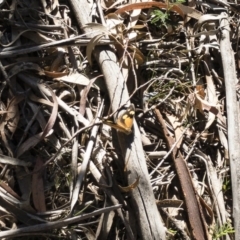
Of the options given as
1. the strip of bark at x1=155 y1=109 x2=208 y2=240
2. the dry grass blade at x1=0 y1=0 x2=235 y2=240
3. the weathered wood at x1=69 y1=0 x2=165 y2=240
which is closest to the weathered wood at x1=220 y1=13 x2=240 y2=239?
the dry grass blade at x1=0 y1=0 x2=235 y2=240

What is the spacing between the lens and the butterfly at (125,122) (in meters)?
2.24

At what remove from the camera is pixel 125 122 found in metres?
2.26

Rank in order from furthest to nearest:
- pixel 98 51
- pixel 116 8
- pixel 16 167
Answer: pixel 116 8, pixel 98 51, pixel 16 167

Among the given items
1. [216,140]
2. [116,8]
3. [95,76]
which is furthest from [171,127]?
[116,8]

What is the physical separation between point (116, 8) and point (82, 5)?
16 cm

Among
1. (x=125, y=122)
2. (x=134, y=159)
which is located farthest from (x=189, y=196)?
(x=125, y=122)

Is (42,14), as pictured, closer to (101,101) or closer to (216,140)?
(101,101)

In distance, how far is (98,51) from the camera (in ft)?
7.86

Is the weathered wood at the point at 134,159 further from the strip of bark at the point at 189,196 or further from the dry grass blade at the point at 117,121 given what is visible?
the strip of bark at the point at 189,196

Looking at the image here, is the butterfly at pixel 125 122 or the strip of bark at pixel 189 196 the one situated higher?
the butterfly at pixel 125 122

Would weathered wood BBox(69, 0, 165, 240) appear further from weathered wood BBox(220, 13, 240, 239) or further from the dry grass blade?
weathered wood BBox(220, 13, 240, 239)

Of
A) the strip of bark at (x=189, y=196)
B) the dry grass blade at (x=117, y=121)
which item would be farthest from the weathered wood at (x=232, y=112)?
the strip of bark at (x=189, y=196)

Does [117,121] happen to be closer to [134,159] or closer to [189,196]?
[134,159]

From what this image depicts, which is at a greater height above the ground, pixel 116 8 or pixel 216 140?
pixel 116 8
